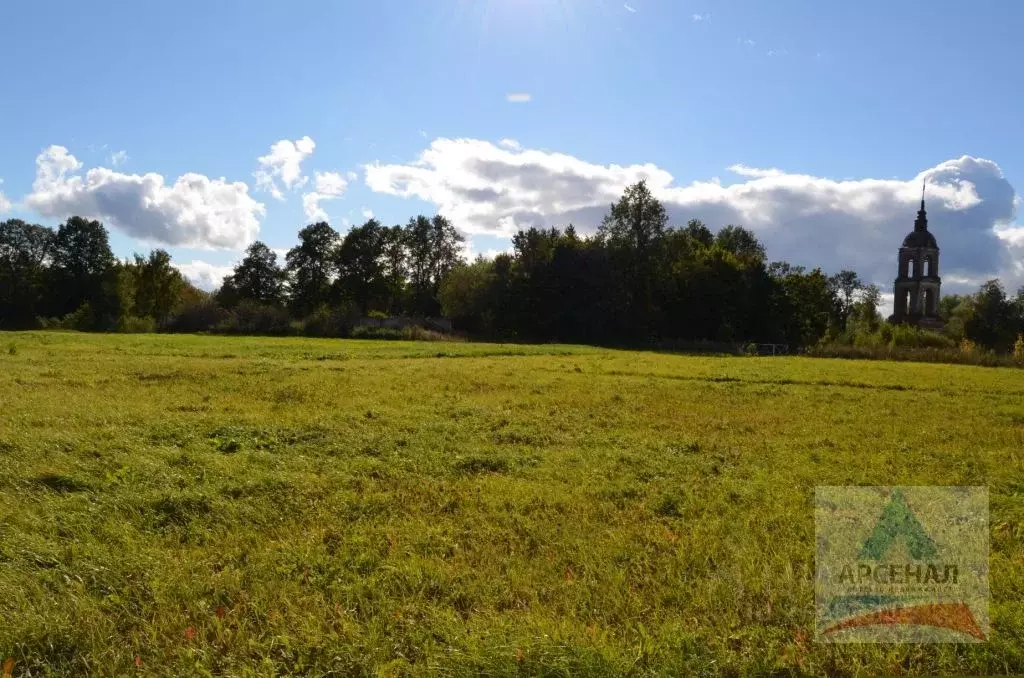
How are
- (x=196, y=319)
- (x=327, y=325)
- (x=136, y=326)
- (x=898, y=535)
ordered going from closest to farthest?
1. (x=898, y=535)
2. (x=136, y=326)
3. (x=327, y=325)
4. (x=196, y=319)

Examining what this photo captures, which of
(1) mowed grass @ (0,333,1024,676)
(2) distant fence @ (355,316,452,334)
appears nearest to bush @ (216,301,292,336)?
(2) distant fence @ (355,316,452,334)

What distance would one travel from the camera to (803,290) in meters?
73.6

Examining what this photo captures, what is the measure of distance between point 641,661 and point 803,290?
76.0m

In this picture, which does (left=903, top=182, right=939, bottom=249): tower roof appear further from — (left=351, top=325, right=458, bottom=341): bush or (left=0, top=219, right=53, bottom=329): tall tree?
(left=0, top=219, right=53, bottom=329): tall tree

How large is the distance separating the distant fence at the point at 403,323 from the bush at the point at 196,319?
15078 millimetres

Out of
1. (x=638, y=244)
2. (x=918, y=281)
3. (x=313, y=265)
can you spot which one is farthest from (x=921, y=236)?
(x=313, y=265)

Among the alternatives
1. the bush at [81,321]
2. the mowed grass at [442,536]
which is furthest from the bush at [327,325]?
the mowed grass at [442,536]

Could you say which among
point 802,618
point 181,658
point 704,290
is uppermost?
point 704,290

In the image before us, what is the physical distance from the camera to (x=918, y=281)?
289 feet

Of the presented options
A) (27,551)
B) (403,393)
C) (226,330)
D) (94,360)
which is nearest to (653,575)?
(27,551)

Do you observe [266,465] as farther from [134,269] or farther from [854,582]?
[134,269]

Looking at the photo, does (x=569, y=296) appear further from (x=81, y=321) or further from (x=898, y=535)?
(x=898, y=535)
